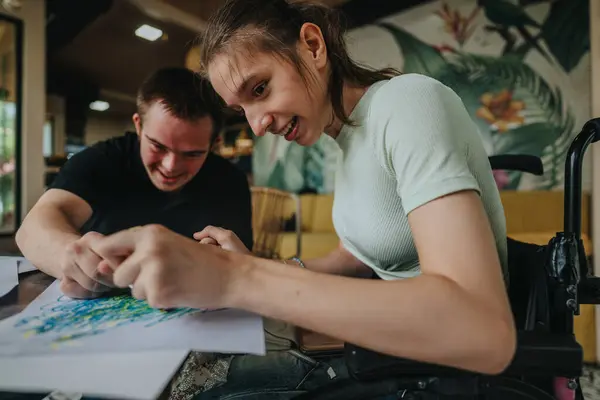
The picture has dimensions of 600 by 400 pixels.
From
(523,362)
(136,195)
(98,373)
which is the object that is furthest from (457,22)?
(98,373)

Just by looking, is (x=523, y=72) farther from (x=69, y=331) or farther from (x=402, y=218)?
(x=69, y=331)

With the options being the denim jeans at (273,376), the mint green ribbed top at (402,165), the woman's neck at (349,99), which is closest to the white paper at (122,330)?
the denim jeans at (273,376)

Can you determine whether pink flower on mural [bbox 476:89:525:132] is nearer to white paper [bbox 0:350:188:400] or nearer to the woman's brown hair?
the woman's brown hair

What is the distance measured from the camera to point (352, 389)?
41 cm

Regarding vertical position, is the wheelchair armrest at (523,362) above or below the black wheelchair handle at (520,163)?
below

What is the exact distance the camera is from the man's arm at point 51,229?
81cm

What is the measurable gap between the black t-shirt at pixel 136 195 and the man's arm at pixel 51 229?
39 mm

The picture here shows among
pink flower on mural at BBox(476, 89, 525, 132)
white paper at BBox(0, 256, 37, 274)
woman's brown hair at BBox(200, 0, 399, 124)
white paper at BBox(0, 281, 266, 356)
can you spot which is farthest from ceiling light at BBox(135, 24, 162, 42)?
white paper at BBox(0, 281, 266, 356)

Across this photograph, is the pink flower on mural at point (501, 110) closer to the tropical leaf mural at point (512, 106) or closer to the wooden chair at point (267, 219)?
the tropical leaf mural at point (512, 106)

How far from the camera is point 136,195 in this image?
51.0 inches

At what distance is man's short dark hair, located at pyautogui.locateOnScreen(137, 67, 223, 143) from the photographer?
1.17m

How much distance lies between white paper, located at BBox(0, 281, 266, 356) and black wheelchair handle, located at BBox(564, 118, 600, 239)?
434 mm

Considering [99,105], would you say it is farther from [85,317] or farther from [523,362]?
[523,362]

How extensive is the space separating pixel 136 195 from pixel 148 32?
3497 mm
